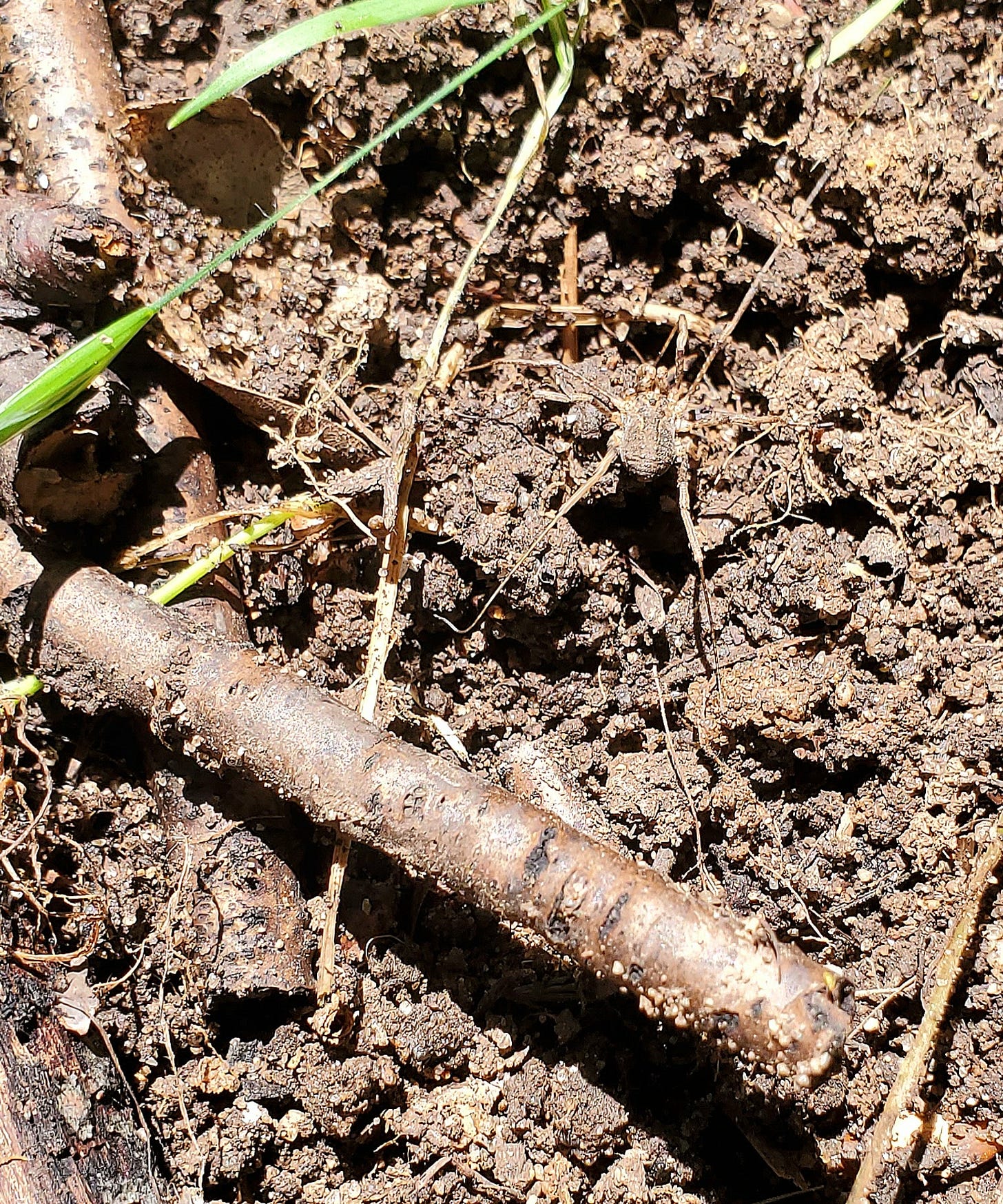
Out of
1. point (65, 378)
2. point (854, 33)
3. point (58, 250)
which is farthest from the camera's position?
point (854, 33)

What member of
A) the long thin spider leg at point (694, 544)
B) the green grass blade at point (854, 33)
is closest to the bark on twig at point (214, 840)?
the long thin spider leg at point (694, 544)

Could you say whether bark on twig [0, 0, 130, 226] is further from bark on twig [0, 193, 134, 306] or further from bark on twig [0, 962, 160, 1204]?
bark on twig [0, 962, 160, 1204]

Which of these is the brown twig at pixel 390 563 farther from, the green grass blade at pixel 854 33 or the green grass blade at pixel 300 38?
the green grass blade at pixel 854 33

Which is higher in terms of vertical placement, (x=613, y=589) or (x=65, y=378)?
(x=65, y=378)

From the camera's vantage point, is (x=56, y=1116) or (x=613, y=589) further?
(x=613, y=589)

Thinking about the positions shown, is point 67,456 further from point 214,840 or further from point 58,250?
point 214,840

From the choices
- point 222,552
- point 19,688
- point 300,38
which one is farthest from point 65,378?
point 300,38

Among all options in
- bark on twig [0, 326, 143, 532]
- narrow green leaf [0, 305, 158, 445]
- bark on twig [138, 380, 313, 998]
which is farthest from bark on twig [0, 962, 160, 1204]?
narrow green leaf [0, 305, 158, 445]
